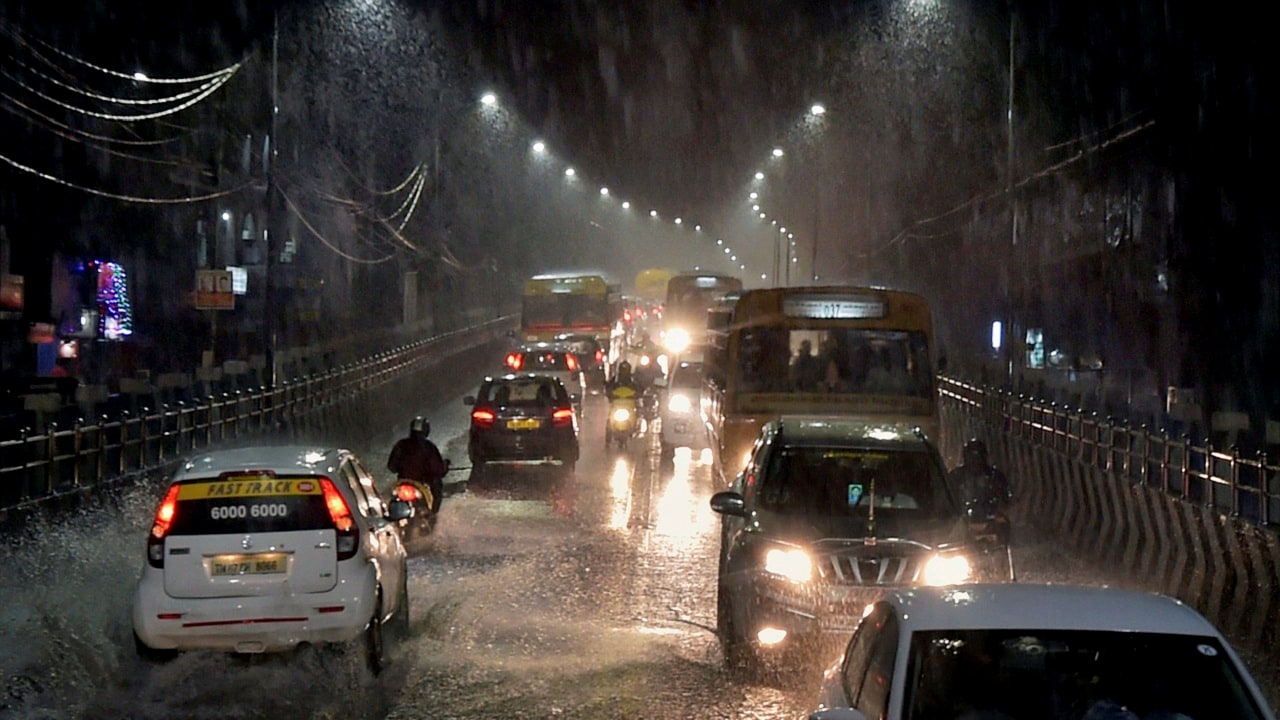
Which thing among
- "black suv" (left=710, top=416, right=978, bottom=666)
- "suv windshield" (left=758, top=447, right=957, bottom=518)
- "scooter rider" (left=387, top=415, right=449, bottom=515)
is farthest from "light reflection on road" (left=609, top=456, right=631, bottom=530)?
"suv windshield" (left=758, top=447, right=957, bottom=518)

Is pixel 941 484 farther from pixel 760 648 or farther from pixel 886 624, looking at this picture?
pixel 886 624

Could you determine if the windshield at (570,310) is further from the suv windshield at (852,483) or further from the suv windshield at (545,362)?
the suv windshield at (852,483)

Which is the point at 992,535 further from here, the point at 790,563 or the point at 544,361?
the point at 544,361

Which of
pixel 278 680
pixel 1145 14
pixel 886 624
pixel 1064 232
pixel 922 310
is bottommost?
pixel 278 680

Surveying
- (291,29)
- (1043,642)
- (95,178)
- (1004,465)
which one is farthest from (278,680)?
(291,29)

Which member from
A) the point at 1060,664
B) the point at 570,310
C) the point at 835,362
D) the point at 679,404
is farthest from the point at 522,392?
the point at 570,310

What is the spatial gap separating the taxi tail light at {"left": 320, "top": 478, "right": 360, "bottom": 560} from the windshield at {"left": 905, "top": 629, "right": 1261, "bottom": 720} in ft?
17.5

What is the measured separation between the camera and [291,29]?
144 ft

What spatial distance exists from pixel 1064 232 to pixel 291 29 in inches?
879

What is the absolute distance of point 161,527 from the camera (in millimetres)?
9703

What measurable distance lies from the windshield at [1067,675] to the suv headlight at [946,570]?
14.9ft

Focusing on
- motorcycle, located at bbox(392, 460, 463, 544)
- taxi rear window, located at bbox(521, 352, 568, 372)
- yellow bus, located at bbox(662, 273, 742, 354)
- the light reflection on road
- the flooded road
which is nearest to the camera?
the flooded road

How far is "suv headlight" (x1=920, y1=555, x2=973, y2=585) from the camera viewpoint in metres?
9.78

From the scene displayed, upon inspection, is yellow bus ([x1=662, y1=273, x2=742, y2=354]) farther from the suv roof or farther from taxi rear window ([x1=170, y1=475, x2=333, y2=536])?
taxi rear window ([x1=170, y1=475, x2=333, y2=536])
